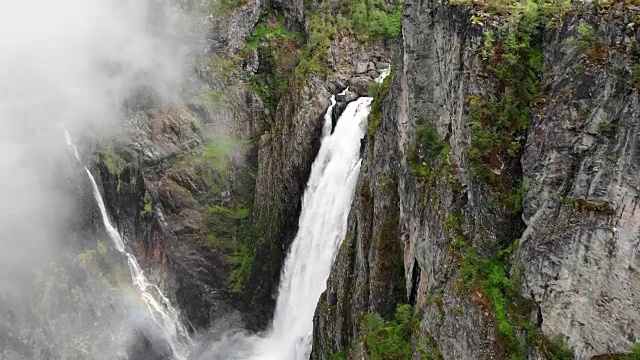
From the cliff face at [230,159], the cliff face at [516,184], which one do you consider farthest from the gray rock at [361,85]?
the cliff face at [516,184]

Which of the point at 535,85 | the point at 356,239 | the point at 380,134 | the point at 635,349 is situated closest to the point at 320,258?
the point at 356,239

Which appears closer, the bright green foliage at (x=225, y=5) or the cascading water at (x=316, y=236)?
the cascading water at (x=316, y=236)

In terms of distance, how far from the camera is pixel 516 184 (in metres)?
14.4

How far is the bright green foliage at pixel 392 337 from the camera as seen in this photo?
18031mm

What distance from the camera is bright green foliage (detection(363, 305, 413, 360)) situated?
710 inches

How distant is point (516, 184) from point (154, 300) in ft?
98.6

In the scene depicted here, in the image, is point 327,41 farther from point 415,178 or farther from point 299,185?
point 415,178

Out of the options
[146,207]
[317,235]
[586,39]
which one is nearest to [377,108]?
[317,235]

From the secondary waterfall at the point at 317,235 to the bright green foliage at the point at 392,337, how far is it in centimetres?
966

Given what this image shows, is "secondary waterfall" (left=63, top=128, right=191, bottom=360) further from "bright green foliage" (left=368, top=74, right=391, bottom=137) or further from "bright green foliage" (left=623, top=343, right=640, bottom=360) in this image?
"bright green foliage" (left=623, top=343, right=640, bottom=360)

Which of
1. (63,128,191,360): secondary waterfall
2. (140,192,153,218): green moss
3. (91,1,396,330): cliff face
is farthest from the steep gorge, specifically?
(63,128,191,360): secondary waterfall

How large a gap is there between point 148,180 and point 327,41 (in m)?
16.4

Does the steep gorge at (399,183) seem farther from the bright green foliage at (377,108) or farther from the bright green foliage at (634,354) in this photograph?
the bright green foliage at (377,108)

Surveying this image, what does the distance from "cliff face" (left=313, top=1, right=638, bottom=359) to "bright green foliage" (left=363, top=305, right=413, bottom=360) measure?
16cm
